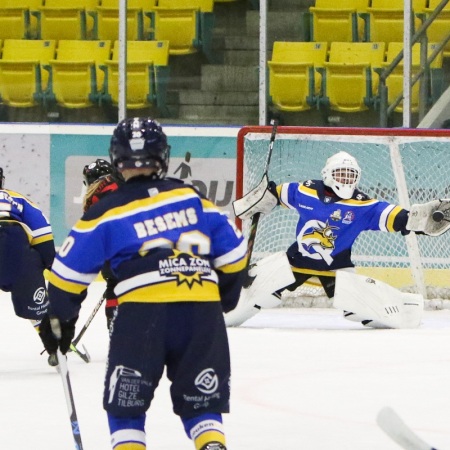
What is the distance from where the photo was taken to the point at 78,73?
9.25 metres

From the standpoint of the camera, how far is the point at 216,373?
123 inches

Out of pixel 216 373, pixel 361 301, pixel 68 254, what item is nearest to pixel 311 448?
pixel 216 373

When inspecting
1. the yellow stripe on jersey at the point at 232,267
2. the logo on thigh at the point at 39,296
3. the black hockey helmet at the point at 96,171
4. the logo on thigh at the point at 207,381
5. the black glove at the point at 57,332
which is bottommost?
the logo on thigh at the point at 39,296

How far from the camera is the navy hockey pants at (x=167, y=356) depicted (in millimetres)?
3080

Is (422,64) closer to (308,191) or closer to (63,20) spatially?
(308,191)

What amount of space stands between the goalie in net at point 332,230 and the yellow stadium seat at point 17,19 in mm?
3053

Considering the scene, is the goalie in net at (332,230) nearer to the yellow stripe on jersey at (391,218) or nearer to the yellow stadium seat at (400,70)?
the yellow stripe on jersey at (391,218)

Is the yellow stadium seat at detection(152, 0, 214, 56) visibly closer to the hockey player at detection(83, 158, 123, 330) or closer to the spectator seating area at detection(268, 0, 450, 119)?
the spectator seating area at detection(268, 0, 450, 119)

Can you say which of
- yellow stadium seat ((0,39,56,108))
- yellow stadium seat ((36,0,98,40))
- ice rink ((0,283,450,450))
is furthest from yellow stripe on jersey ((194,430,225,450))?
yellow stadium seat ((36,0,98,40))

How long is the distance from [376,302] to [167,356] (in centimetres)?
387

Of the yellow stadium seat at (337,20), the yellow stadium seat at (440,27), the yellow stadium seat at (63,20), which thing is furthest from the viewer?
the yellow stadium seat at (63,20)

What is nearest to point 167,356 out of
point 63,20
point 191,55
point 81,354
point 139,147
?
point 139,147

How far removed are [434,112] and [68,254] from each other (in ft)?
18.1

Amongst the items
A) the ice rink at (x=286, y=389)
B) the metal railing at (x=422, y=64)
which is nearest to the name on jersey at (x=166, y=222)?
the ice rink at (x=286, y=389)
